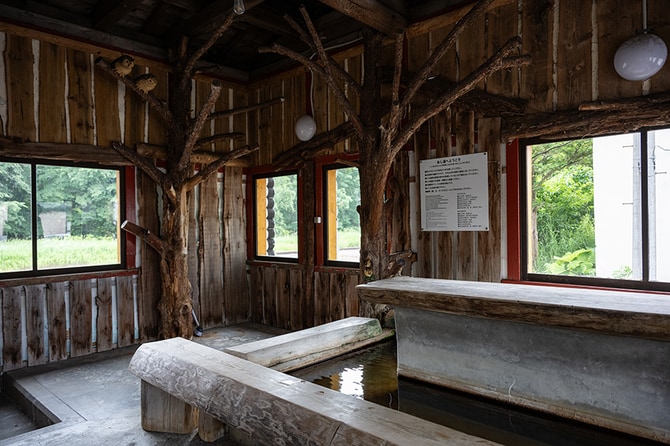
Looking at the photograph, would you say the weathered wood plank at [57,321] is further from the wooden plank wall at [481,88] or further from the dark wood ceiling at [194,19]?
the dark wood ceiling at [194,19]

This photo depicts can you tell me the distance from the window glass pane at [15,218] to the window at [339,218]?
3.28 m

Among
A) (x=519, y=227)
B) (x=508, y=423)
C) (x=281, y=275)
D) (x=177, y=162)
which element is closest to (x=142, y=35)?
(x=177, y=162)

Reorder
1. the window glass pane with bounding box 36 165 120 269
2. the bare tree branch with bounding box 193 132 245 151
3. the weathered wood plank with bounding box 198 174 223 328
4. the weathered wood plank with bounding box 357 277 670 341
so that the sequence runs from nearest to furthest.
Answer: the weathered wood plank with bounding box 357 277 670 341, the window glass pane with bounding box 36 165 120 269, the bare tree branch with bounding box 193 132 245 151, the weathered wood plank with bounding box 198 174 223 328

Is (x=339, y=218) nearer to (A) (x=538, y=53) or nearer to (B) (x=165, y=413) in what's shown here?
(A) (x=538, y=53)

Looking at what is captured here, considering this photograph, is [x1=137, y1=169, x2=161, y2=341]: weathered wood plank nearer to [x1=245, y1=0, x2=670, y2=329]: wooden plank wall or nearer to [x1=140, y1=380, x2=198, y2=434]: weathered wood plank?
[x1=245, y1=0, x2=670, y2=329]: wooden plank wall

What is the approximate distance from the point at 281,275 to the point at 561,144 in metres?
3.84

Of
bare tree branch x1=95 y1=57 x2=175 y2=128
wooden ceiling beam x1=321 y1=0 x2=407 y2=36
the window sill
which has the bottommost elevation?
the window sill

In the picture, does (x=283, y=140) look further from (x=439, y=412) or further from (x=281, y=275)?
(x=439, y=412)

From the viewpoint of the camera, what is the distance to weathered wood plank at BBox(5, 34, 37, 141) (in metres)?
4.45

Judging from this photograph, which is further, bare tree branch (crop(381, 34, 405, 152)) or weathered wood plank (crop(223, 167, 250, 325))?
weathered wood plank (crop(223, 167, 250, 325))

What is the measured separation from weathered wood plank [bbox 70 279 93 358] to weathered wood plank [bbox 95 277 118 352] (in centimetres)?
8

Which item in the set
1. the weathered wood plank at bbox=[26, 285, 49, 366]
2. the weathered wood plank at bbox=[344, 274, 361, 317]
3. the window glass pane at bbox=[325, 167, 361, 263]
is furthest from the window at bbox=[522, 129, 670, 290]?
the weathered wood plank at bbox=[26, 285, 49, 366]

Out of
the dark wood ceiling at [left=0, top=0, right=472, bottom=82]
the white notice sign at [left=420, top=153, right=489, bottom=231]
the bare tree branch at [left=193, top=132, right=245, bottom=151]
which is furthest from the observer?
the bare tree branch at [left=193, top=132, right=245, bottom=151]

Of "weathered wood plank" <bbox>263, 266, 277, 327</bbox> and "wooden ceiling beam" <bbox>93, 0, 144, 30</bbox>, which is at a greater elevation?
"wooden ceiling beam" <bbox>93, 0, 144, 30</bbox>
